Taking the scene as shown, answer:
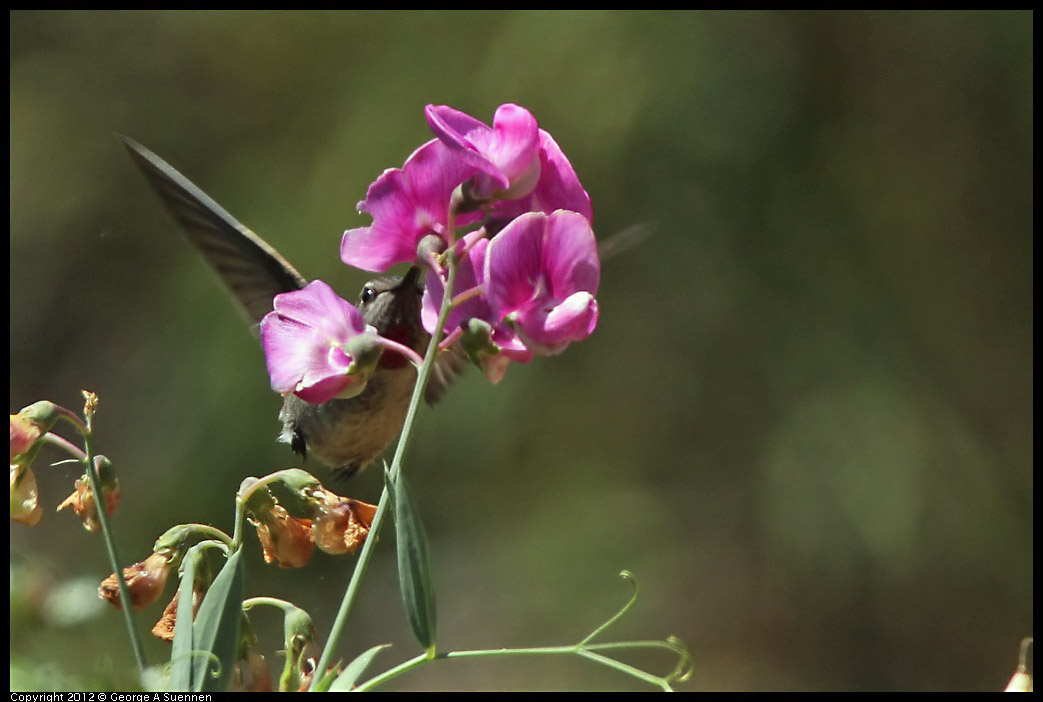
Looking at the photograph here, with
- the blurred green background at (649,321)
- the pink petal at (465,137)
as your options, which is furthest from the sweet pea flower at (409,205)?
the blurred green background at (649,321)

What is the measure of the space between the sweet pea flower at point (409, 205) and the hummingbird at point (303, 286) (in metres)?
0.43

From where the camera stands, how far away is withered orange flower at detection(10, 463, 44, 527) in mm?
960

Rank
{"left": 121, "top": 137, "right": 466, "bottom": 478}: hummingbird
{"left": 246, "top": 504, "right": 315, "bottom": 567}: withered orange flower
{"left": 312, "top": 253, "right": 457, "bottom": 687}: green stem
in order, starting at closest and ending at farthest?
{"left": 312, "top": 253, "right": 457, "bottom": 687}: green stem
{"left": 246, "top": 504, "right": 315, "bottom": 567}: withered orange flower
{"left": 121, "top": 137, "right": 466, "bottom": 478}: hummingbird

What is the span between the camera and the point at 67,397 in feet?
14.5

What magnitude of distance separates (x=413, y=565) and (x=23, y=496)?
0.41 metres

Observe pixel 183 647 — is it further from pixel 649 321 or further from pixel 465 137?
pixel 649 321

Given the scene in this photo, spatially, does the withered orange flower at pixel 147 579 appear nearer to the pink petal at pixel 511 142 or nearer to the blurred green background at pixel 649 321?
the pink petal at pixel 511 142

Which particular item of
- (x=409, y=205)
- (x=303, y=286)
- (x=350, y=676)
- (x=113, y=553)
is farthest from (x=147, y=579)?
(x=303, y=286)

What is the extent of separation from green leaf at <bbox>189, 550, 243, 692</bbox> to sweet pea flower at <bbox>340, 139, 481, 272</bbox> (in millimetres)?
286

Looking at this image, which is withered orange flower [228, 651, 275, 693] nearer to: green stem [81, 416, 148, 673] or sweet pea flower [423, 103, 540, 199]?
green stem [81, 416, 148, 673]

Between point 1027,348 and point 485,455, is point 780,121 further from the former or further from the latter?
point 485,455

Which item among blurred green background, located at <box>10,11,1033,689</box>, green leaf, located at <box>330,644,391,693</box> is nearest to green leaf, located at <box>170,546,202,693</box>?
green leaf, located at <box>330,644,391,693</box>

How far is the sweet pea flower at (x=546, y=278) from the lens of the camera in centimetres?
90

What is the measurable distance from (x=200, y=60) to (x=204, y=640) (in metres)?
3.98
